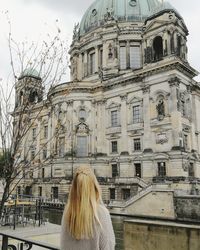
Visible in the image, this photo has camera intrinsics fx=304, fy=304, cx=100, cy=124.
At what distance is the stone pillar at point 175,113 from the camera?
3344cm

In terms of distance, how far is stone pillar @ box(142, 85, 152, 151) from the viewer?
36000mm

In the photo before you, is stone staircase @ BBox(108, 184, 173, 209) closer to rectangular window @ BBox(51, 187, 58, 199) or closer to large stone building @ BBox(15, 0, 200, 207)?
large stone building @ BBox(15, 0, 200, 207)

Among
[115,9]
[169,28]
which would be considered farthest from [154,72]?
[115,9]

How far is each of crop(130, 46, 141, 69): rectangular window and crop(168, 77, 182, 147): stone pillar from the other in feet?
44.6

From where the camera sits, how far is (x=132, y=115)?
38750mm

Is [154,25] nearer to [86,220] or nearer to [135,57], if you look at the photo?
[135,57]

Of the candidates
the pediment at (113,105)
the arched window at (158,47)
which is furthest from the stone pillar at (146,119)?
the arched window at (158,47)

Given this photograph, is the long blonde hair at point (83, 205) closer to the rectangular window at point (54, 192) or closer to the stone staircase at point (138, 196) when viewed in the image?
the stone staircase at point (138, 196)

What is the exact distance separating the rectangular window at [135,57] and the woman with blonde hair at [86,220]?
4582 cm

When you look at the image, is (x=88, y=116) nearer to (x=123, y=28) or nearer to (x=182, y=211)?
(x=123, y=28)

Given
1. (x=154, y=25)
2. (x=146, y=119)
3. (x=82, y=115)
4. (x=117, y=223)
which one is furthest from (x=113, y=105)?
(x=117, y=223)

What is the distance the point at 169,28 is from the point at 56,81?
33.2 meters

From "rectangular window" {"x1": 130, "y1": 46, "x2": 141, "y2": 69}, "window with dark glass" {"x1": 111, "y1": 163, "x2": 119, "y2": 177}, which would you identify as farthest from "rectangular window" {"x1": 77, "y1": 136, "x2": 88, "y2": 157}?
"rectangular window" {"x1": 130, "y1": 46, "x2": 141, "y2": 69}

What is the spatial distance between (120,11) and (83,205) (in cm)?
5131
